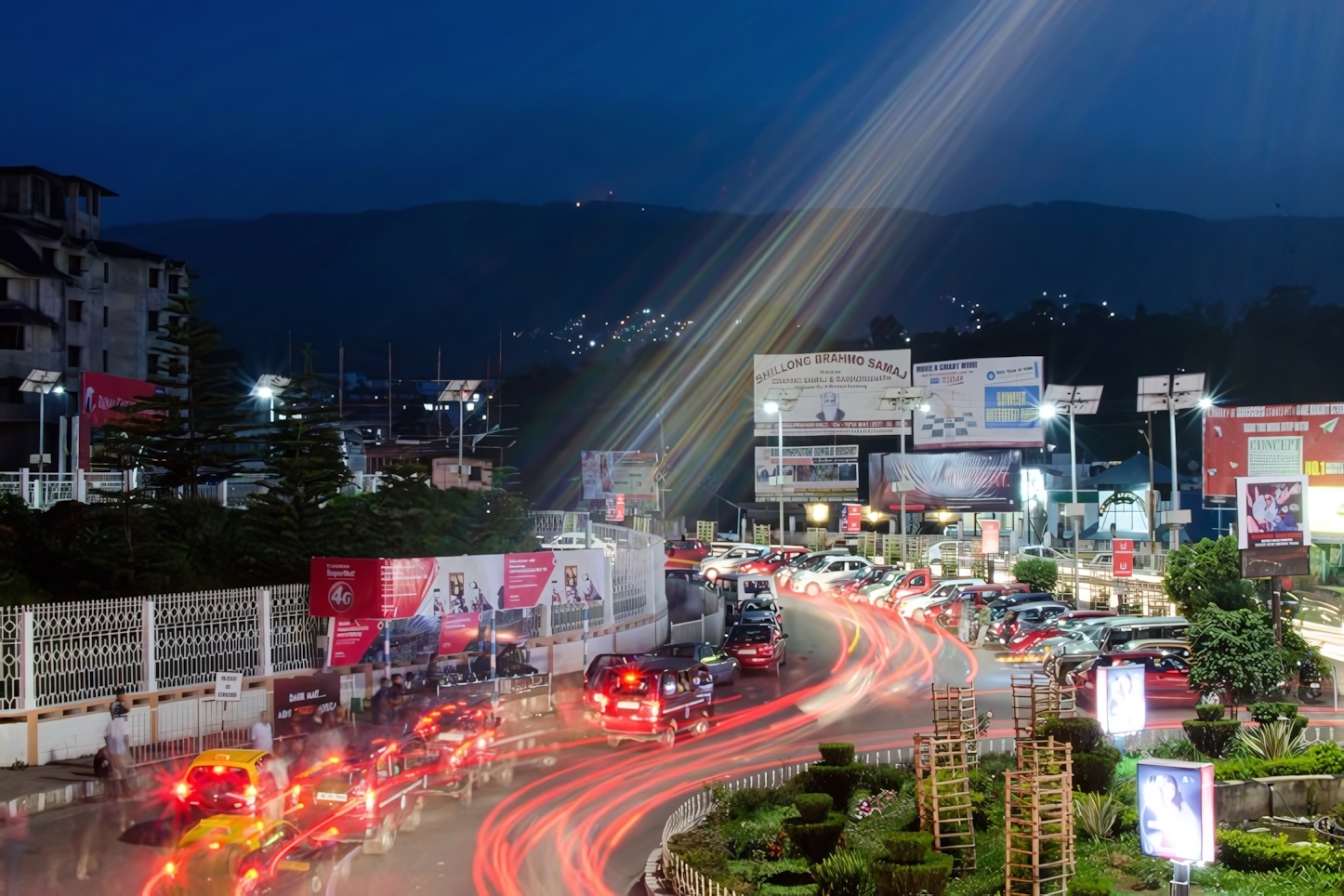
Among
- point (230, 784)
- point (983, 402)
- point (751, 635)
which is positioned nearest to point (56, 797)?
point (230, 784)

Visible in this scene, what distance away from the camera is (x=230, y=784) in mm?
15375

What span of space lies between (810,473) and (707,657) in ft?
122

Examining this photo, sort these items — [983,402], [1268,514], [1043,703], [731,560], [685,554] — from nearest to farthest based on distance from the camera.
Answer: [1043,703]
[1268,514]
[731,560]
[685,554]
[983,402]

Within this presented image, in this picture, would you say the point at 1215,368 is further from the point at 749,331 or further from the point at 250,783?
the point at 250,783

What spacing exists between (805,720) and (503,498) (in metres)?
12.4

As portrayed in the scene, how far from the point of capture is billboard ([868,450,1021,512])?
59.4 metres

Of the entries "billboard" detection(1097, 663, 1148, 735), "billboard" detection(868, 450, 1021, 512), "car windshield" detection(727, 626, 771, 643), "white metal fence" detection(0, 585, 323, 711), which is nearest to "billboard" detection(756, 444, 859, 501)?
"billboard" detection(868, 450, 1021, 512)

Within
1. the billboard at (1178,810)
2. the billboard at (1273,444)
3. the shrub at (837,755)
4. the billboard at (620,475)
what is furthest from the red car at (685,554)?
the billboard at (1178,810)

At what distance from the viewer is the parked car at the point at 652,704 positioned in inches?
851

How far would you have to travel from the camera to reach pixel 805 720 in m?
24.2

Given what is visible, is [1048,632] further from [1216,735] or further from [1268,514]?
[1216,735]

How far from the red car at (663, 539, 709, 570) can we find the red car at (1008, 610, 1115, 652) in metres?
24.0

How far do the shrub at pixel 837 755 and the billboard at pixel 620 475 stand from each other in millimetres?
47604

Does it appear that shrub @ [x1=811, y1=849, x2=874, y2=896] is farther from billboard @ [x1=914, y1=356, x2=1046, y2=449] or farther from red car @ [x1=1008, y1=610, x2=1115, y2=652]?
billboard @ [x1=914, y1=356, x2=1046, y2=449]
